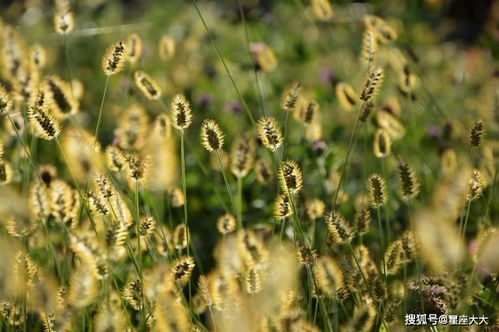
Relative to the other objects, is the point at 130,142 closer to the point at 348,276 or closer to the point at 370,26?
the point at 348,276

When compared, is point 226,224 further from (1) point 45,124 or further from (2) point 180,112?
(1) point 45,124

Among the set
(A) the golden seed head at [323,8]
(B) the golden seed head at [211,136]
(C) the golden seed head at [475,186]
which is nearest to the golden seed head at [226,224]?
(B) the golden seed head at [211,136]

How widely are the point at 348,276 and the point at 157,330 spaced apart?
0.35 meters

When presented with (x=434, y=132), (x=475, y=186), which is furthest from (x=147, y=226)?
(x=434, y=132)

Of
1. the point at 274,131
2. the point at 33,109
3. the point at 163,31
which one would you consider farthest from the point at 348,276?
the point at 163,31

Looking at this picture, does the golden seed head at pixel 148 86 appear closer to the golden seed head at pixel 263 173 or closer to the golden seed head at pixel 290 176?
the golden seed head at pixel 263 173

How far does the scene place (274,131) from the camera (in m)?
1.24

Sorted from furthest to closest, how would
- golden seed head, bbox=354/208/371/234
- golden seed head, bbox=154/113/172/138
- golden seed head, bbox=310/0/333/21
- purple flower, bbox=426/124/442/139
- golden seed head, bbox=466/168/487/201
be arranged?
purple flower, bbox=426/124/442/139, golden seed head, bbox=310/0/333/21, golden seed head, bbox=154/113/172/138, golden seed head, bbox=354/208/371/234, golden seed head, bbox=466/168/487/201

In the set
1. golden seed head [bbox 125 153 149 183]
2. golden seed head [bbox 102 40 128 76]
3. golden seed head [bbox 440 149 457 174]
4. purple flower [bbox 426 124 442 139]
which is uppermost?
golden seed head [bbox 102 40 128 76]

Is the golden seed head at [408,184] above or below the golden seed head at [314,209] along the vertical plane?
above

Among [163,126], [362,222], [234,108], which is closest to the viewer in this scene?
[362,222]

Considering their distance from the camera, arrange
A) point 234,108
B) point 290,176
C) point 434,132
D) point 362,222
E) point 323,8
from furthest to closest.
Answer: point 234,108
point 434,132
point 323,8
point 362,222
point 290,176

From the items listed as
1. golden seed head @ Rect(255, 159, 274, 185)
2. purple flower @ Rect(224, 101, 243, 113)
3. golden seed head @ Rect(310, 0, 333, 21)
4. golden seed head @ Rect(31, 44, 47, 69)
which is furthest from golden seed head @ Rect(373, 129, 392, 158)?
purple flower @ Rect(224, 101, 243, 113)

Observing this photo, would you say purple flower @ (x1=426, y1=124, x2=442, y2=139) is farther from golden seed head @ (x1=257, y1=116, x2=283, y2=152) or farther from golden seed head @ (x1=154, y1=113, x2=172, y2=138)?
golden seed head @ (x1=257, y1=116, x2=283, y2=152)
